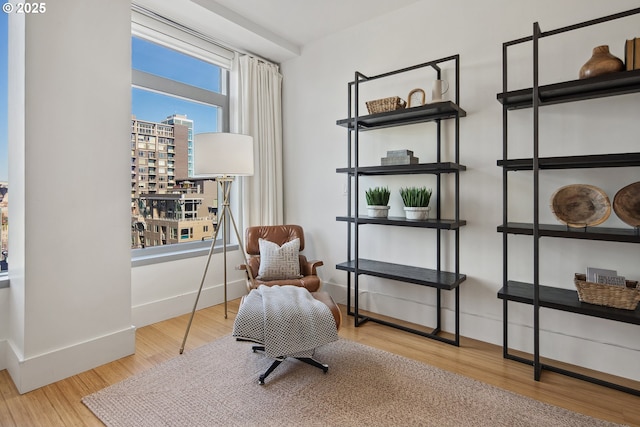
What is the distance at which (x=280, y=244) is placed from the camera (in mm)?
3477

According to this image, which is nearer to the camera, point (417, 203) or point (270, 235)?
point (417, 203)

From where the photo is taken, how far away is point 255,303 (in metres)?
2.24

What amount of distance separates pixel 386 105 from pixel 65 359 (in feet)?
9.72

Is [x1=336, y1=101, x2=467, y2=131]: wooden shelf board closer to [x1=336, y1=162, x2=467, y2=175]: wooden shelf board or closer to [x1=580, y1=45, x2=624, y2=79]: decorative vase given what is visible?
[x1=336, y1=162, x2=467, y2=175]: wooden shelf board

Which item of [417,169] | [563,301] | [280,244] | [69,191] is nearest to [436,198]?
[417,169]

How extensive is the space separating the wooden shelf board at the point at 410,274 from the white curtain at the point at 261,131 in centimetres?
127

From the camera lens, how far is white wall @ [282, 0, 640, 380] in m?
2.21

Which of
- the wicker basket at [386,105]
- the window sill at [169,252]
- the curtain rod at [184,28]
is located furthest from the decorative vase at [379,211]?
the curtain rod at [184,28]

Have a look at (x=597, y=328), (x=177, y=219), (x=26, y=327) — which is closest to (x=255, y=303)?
(x=26, y=327)

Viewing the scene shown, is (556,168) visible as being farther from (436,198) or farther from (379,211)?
(379,211)

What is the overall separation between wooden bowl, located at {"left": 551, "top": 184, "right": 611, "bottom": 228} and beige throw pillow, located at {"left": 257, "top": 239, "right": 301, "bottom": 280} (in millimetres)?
2079

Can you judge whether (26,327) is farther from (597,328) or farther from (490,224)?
(597,328)

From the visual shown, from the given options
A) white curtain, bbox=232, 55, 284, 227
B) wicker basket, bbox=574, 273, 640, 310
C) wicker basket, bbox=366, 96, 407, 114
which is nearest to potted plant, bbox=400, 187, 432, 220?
wicker basket, bbox=366, 96, 407, 114

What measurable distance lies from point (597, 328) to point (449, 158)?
5.13 ft
